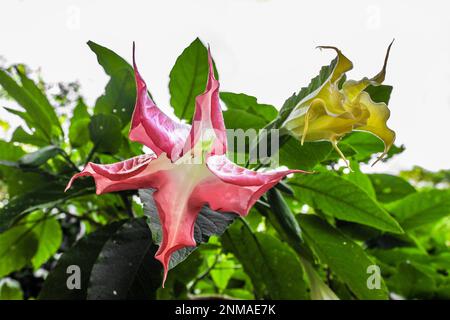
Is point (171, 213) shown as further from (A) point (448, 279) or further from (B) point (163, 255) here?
(A) point (448, 279)

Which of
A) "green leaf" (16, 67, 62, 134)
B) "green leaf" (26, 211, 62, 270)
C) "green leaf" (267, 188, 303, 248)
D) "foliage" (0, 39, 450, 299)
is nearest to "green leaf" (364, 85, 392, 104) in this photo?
"foliage" (0, 39, 450, 299)

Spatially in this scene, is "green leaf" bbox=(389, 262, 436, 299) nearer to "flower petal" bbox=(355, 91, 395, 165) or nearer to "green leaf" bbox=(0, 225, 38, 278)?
"flower petal" bbox=(355, 91, 395, 165)

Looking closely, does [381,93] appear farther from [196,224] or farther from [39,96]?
[39,96]

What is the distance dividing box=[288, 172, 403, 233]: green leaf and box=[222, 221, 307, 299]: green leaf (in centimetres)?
6

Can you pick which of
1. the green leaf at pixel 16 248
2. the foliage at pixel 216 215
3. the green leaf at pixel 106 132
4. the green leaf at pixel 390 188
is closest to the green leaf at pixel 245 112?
the foliage at pixel 216 215

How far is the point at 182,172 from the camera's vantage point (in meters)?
0.23

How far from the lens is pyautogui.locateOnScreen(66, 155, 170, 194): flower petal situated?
8.4 inches

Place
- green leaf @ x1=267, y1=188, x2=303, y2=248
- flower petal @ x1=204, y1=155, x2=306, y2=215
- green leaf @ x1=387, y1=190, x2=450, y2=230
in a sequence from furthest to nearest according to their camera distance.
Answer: green leaf @ x1=387, y1=190, x2=450, y2=230 < green leaf @ x1=267, y1=188, x2=303, y2=248 < flower petal @ x1=204, y1=155, x2=306, y2=215

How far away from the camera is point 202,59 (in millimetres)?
397

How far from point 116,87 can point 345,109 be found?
244mm

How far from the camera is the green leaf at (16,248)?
579 millimetres

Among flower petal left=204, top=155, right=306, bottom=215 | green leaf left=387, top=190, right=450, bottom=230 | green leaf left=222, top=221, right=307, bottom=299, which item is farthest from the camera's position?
green leaf left=387, top=190, right=450, bottom=230

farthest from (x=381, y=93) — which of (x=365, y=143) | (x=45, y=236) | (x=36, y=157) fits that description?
(x=45, y=236)

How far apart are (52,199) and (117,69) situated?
0.44 ft
